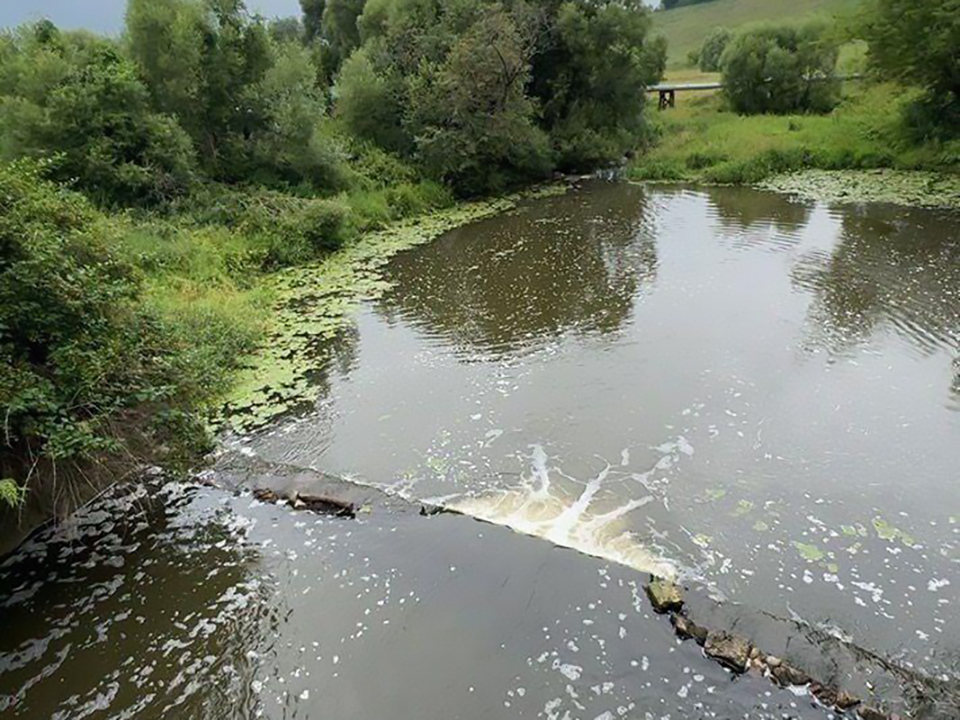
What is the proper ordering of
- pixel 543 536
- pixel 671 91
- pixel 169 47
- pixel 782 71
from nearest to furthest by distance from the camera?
1. pixel 543 536
2. pixel 169 47
3. pixel 782 71
4. pixel 671 91

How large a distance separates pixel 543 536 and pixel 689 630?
67.1 inches

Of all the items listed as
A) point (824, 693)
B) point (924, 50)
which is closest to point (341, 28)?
point (924, 50)

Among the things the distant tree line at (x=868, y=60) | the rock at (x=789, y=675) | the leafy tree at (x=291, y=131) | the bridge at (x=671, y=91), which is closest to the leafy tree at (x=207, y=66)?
the leafy tree at (x=291, y=131)

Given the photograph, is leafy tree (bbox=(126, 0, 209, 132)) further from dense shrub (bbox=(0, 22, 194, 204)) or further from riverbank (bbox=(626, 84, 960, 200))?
riverbank (bbox=(626, 84, 960, 200))

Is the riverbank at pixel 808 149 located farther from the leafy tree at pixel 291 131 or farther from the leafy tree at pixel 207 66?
the leafy tree at pixel 207 66

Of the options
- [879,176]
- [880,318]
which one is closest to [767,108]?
[879,176]

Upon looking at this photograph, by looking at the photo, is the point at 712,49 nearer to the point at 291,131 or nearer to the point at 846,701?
the point at 291,131

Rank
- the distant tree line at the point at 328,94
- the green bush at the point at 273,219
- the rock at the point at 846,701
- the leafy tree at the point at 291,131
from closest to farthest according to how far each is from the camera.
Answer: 1. the rock at the point at 846,701
2. the distant tree line at the point at 328,94
3. the green bush at the point at 273,219
4. the leafy tree at the point at 291,131

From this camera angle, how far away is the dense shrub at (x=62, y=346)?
6043mm

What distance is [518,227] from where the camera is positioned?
1892cm

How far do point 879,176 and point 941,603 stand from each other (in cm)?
2010

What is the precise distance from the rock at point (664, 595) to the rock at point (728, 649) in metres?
0.38

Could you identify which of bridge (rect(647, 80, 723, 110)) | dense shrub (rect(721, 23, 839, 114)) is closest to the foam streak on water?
dense shrub (rect(721, 23, 839, 114))

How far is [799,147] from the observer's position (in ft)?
80.3
